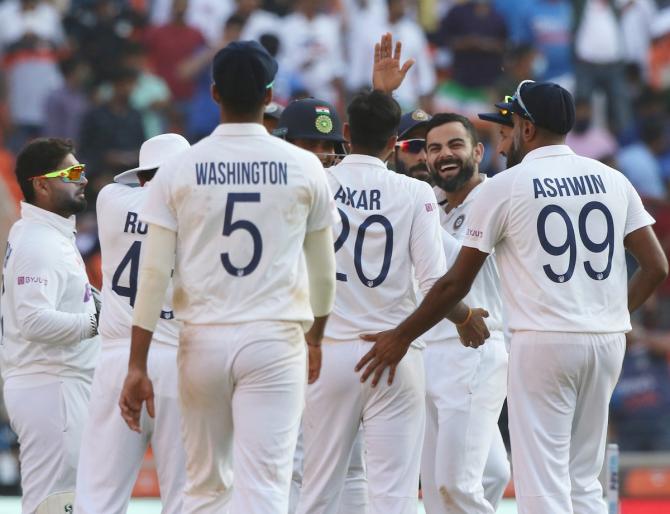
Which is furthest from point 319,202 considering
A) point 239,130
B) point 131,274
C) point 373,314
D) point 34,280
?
point 34,280

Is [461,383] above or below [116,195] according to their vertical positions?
below

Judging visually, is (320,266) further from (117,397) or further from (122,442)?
(122,442)

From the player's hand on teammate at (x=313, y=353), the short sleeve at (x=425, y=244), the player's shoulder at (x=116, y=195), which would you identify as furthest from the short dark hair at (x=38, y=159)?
the player's hand on teammate at (x=313, y=353)

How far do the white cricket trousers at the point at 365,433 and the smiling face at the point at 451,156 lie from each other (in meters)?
1.62

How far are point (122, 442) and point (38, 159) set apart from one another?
190 centimetres

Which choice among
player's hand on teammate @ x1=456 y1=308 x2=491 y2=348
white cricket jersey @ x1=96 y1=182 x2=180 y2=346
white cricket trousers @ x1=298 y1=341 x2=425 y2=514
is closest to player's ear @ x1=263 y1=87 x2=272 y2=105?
white cricket jersey @ x1=96 y1=182 x2=180 y2=346

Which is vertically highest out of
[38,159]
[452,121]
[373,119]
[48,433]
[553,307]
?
[373,119]

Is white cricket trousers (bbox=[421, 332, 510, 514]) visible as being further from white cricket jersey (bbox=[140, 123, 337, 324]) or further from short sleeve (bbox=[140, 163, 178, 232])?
short sleeve (bbox=[140, 163, 178, 232])

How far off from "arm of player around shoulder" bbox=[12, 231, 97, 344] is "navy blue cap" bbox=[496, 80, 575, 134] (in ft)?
8.38

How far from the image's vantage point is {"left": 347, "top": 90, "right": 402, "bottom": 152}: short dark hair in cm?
684

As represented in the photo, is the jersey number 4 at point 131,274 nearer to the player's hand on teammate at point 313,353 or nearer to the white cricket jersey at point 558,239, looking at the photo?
the player's hand on teammate at point 313,353

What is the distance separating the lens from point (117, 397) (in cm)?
655

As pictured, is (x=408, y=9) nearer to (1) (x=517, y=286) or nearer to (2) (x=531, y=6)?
(2) (x=531, y=6)

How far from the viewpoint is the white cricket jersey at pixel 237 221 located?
18.3ft
